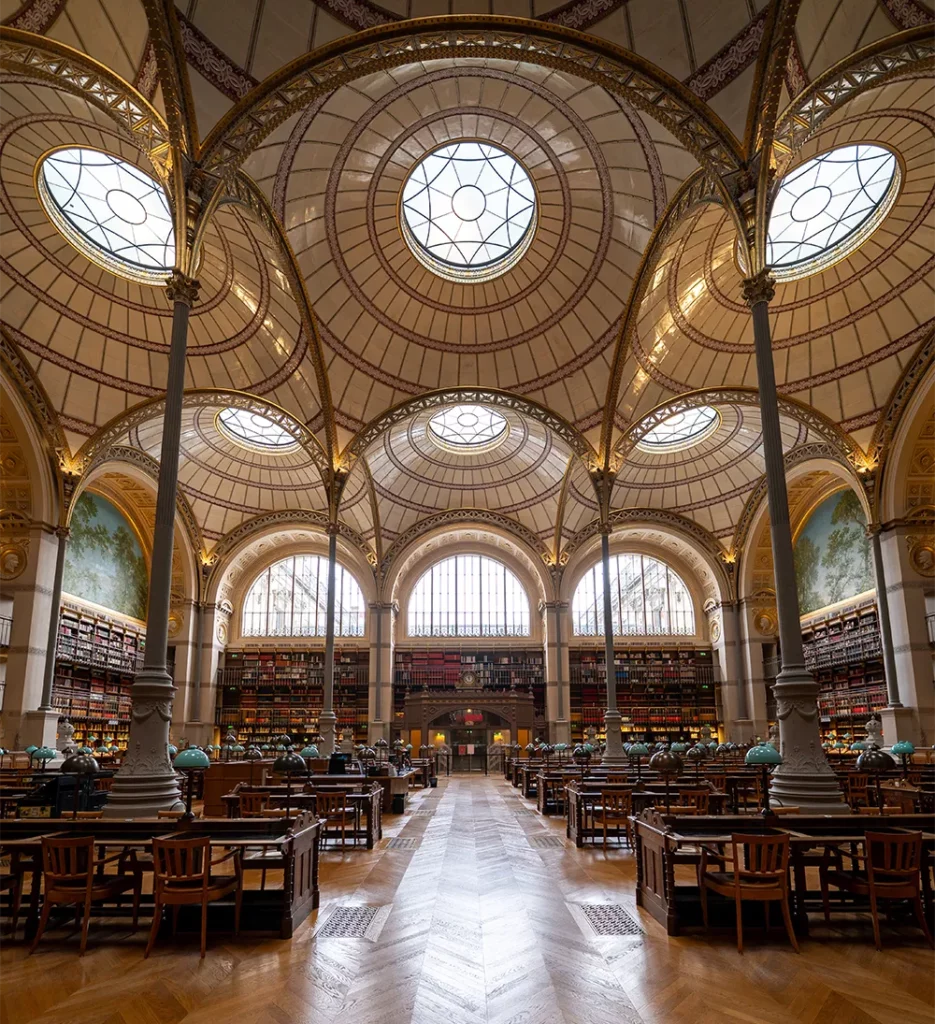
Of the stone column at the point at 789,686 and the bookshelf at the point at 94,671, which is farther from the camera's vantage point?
the bookshelf at the point at 94,671

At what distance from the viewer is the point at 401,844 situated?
1188 centimetres

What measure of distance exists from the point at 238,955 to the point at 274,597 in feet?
97.0

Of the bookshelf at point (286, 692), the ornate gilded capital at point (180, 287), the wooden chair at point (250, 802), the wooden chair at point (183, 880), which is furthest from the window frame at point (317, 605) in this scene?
the wooden chair at point (183, 880)

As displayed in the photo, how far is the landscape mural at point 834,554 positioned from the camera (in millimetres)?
25711

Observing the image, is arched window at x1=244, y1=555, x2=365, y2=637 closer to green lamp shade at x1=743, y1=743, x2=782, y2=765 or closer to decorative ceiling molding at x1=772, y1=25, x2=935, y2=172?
decorative ceiling molding at x1=772, y1=25, x2=935, y2=172

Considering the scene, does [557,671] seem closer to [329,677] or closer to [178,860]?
[329,677]

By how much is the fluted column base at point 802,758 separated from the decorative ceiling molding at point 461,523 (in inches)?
897

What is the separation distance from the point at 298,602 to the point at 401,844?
23.6 metres

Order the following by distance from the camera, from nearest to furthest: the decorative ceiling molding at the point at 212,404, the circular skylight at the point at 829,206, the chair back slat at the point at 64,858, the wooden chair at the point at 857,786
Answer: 1. the chair back slat at the point at 64,858
2. the wooden chair at the point at 857,786
3. the circular skylight at the point at 829,206
4. the decorative ceiling molding at the point at 212,404

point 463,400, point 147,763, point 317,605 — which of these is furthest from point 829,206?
point 317,605

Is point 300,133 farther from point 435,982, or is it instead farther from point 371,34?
point 435,982

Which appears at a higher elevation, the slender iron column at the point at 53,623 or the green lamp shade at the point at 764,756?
the slender iron column at the point at 53,623

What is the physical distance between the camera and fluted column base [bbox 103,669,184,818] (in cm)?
895

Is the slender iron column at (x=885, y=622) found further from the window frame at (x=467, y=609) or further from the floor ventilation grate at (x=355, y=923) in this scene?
the floor ventilation grate at (x=355, y=923)
